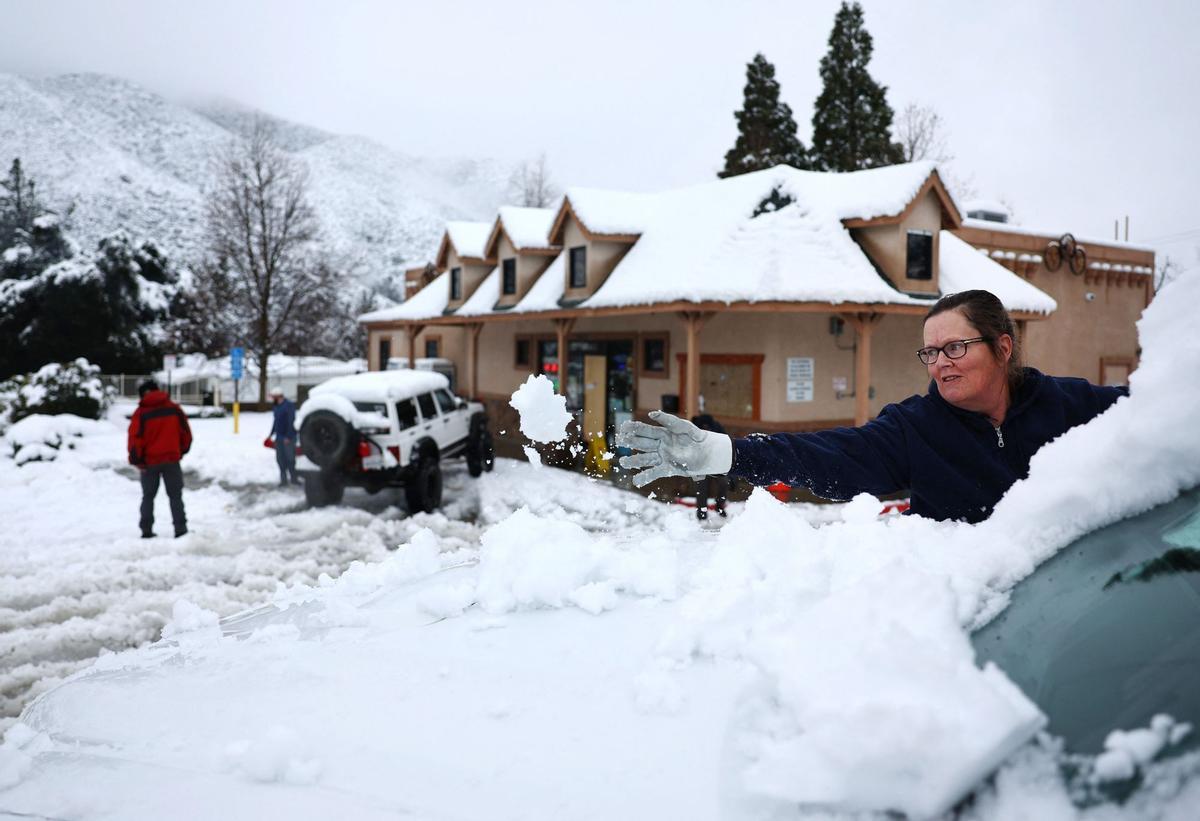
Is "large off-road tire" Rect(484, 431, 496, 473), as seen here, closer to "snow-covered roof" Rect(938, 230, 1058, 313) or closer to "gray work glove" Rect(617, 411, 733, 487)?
"snow-covered roof" Rect(938, 230, 1058, 313)

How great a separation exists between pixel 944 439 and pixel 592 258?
13986 millimetres

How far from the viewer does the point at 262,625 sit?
2.74m

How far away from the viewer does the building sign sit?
1388 cm

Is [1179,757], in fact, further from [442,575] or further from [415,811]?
[442,575]

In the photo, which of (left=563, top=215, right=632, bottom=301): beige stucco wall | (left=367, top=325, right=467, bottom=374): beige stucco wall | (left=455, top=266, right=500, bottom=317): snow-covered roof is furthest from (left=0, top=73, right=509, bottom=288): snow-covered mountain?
(left=563, top=215, right=632, bottom=301): beige stucco wall

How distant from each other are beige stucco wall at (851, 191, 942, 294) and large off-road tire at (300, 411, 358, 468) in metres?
9.80

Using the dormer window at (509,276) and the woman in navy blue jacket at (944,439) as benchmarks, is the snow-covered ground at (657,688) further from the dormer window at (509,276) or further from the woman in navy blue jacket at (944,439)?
the dormer window at (509,276)

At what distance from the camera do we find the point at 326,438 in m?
10.6

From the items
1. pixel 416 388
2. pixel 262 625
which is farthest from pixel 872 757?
pixel 416 388

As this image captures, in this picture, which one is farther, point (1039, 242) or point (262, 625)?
point (1039, 242)

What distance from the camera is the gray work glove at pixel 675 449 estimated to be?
2588 mm

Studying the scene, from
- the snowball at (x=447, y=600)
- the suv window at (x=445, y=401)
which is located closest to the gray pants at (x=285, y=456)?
the suv window at (x=445, y=401)

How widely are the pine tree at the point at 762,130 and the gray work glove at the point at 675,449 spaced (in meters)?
30.5

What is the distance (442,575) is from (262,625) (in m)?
0.65
